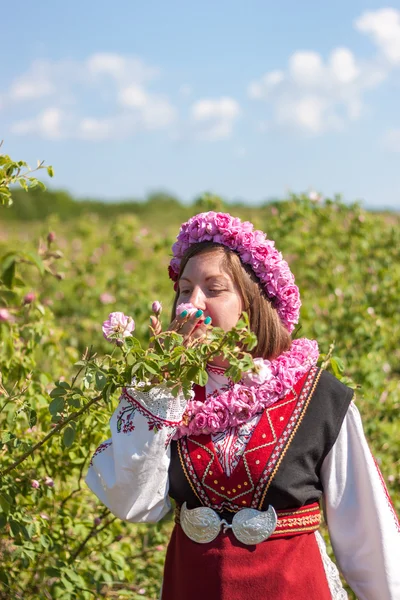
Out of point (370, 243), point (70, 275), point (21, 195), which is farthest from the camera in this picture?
point (21, 195)

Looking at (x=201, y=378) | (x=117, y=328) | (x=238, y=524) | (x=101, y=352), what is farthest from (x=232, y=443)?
(x=101, y=352)

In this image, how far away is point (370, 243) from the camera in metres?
4.38

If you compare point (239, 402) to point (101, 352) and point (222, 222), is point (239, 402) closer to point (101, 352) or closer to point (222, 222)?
point (222, 222)

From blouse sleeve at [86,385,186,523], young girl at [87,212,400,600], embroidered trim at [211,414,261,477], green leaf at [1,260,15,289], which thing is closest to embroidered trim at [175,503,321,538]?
young girl at [87,212,400,600]

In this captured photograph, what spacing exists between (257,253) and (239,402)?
374 millimetres

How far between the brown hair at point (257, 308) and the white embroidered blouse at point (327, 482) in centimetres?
19

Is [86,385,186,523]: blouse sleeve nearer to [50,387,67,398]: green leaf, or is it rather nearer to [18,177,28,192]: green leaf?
[50,387,67,398]: green leaf

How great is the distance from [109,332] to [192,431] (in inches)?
12.9

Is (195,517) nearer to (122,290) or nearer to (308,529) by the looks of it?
(308,529)

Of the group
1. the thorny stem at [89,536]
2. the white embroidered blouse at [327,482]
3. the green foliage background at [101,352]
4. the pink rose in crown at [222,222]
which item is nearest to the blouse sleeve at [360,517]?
the white embroidered blouse at [327,482]

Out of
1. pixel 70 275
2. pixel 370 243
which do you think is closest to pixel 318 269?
pixel 370 243

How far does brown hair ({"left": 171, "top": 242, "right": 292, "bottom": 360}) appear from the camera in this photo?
1.83 meters

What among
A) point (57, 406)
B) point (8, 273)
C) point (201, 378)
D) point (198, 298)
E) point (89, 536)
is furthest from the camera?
point (89, 536)

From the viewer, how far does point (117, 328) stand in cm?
158
